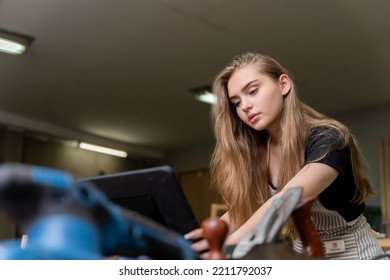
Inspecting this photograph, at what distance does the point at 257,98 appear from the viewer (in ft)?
3.34

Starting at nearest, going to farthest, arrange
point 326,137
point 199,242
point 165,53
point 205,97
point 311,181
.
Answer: point 199,242 < point 311,181 < point 326,137 < point 165,53 < point 205,97

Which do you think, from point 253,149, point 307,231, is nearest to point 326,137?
point 253,149

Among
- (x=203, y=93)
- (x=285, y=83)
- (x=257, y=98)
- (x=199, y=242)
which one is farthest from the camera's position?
(x=203, y=93)

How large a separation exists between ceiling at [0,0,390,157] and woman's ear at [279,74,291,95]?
203 centimetres

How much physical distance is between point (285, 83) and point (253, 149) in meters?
0.16

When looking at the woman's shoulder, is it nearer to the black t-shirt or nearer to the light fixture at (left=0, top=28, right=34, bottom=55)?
the black t-shirt

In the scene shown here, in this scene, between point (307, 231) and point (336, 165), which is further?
point (336, 165)

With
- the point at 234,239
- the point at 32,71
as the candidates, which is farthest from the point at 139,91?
the point at 234,239

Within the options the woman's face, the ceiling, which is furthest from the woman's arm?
the ceiling

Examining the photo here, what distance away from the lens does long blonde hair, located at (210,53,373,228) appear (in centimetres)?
97

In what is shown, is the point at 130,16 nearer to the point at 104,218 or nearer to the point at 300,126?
the point at 300,126

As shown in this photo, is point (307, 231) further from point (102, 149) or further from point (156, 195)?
point (102, 149)

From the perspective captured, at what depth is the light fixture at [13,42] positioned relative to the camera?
3436 mm

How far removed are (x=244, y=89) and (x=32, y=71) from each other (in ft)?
11.3
